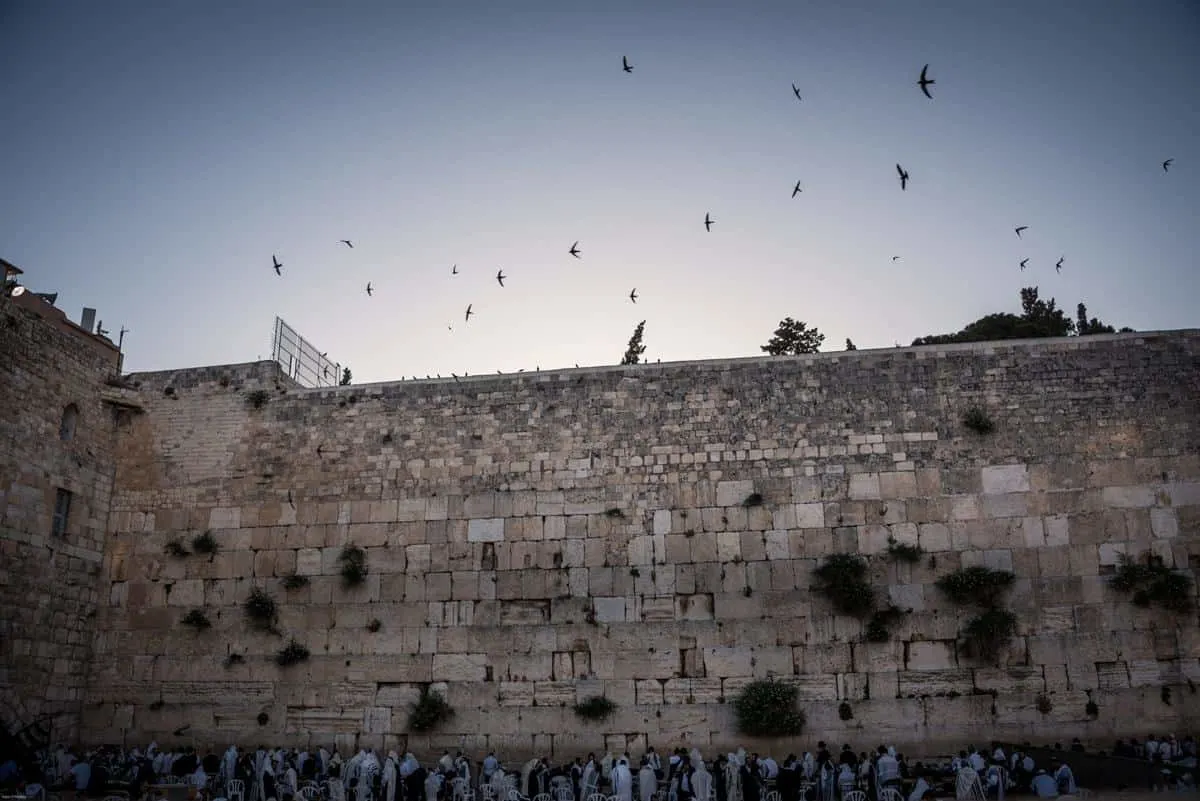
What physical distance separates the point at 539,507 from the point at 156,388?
7524 mm

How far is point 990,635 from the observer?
14906 millimetres

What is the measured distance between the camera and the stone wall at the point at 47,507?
15375 millimetres

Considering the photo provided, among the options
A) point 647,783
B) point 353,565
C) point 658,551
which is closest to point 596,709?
point 647,783

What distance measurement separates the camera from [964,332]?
81.1ft

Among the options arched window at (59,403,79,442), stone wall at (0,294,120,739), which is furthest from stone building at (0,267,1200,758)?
arched window at (59,403,79,442)

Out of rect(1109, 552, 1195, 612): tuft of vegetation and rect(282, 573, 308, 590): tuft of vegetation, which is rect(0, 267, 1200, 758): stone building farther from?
rect(1109, 552, 1195, 612): tuft of vegetation

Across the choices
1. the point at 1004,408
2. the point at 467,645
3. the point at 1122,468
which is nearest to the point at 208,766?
the point at 467,645

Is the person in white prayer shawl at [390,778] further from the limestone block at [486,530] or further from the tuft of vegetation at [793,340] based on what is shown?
the tuft of vegetation at [793,340]

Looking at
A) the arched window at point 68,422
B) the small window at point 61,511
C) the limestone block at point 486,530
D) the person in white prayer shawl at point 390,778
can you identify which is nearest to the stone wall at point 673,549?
the limestone block at point 486,530

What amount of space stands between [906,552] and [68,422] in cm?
1377

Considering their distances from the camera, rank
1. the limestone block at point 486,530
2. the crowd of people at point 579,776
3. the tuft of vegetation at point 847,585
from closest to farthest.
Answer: the crowd of people at point 579,776 → the tuft of vegetation at point 847,585 → the limestone block at point 486,530

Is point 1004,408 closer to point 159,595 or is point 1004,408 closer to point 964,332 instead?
point 964,332

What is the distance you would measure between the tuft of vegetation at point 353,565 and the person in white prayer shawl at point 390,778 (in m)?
3.03

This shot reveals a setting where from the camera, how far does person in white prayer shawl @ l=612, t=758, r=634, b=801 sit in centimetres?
1371
